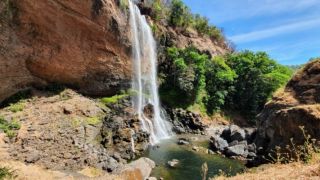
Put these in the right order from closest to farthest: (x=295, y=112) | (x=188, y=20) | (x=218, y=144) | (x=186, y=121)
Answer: (x=295, y=112)
(x=218, y=144)
(x=186, y=121)
(x=188, y=20)

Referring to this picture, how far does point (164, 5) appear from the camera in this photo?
5788 cm

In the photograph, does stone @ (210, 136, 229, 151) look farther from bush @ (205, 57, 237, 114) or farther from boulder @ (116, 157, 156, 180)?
bush @ (205, 57, 237, 114)

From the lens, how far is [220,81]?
5319cm

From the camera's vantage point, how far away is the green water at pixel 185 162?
2291 centimetres

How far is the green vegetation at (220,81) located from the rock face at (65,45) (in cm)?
1074

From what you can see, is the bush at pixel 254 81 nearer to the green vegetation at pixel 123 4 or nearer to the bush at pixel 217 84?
the bush at pixel 217 84

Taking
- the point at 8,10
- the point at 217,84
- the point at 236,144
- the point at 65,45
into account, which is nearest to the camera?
the point at 8,10

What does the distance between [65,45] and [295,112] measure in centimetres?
2389

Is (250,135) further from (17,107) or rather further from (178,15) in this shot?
(178,15)

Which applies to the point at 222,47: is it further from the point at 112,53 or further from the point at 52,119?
the point at 52,119

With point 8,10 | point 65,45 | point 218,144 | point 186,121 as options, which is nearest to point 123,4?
point 65,45

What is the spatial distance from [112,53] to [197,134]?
14.4 metres

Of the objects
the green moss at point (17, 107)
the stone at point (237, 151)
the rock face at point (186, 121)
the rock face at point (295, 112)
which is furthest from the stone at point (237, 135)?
the green moss at point (17, 107)

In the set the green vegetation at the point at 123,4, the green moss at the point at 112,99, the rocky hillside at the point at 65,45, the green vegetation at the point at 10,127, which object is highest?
the green vegetation at the point at 123,4
